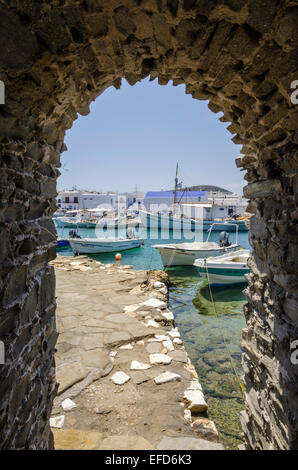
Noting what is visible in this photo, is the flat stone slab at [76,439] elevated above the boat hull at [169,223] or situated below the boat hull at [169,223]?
below

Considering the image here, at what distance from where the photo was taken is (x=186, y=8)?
1.52 meters

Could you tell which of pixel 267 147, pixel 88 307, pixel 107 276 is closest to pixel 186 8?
pixel 267 147

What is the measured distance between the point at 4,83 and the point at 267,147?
199cm

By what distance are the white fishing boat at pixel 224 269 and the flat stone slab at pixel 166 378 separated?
7.43m

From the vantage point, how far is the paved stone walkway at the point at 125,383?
2496 millimetres

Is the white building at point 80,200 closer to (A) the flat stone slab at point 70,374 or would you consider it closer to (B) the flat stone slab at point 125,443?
(A) the flat stone slab at point 70,374

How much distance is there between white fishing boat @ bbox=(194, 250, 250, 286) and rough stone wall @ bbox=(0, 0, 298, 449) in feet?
28.0

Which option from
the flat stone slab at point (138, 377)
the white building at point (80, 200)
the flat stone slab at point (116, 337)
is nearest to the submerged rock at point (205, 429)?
the flat stone slab at point (138, 377)

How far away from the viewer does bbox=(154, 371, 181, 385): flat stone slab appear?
3291 mm

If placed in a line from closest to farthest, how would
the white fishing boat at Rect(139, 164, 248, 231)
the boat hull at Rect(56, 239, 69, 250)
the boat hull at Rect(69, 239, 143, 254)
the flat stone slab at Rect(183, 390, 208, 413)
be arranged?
the flat stone slab at Rect(183, 390, 208, 413) → the boat hull at Rect(69, 239, 143, 254) → the boat hull at Rect(56, 239, 69, 250) → the white fishing boat at Rect(139, 164, 248, 231)

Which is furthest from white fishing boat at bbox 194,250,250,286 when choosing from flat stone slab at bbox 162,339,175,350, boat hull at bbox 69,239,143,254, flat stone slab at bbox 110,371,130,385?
boat hull at bbox 69,239,143,254

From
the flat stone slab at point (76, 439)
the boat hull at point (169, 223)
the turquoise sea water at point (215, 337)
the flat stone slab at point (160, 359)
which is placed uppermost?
the boat hull at point (169, 223)

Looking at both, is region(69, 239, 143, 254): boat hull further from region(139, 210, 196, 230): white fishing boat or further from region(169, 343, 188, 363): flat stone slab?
region(169, 343, 188, 363): flat stone slab
